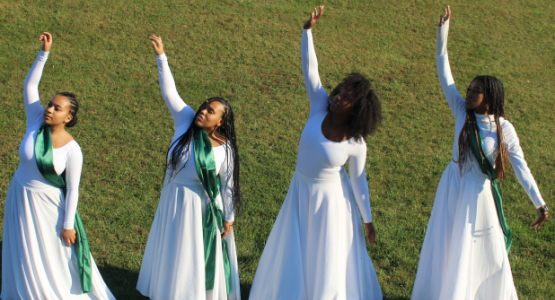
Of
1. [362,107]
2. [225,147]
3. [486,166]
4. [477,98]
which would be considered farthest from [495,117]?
[225,147]

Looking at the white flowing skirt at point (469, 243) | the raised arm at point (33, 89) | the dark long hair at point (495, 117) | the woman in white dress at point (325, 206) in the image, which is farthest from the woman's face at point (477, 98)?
the raised arm at point (33, 89)

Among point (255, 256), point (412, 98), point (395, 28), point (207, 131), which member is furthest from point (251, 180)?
point (395, 28)

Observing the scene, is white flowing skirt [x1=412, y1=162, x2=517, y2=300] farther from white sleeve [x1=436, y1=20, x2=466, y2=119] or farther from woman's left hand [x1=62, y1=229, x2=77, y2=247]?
woman's left hand [x1=62, y1=229, x2=77, y2=247]

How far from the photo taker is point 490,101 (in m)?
4.08

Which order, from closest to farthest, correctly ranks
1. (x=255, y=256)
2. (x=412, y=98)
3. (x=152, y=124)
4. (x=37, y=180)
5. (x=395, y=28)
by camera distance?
1. (x=37, y=180)
2. (x=255, y=256)
3. (x=152, y=124)
4. (x=412, y=98)
5. (x=395, y=28)

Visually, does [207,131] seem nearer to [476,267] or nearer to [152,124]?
[476,267]

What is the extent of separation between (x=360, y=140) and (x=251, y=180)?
3482mm

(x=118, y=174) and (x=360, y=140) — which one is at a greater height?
(x=360, y=140)

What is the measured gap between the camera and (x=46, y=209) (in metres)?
3.94

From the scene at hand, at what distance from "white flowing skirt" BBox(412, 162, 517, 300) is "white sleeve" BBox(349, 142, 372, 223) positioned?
0.76m

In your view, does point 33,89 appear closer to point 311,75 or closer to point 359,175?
point 311,75

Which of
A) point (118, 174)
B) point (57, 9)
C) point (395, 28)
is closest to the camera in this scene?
point (118, 174)

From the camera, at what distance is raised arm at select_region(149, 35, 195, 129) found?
4043mm

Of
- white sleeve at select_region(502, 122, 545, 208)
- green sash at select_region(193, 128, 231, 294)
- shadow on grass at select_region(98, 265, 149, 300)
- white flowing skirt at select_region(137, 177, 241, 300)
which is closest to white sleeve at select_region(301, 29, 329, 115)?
green sash at select_region(193, 128, 231, 294)
